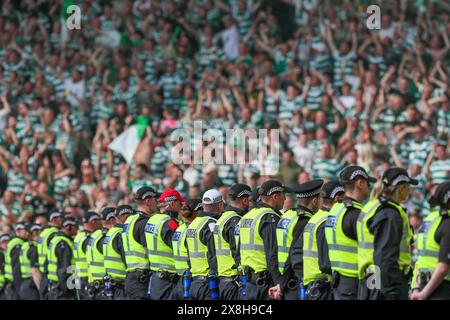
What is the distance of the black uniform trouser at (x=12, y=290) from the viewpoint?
76.3 ft

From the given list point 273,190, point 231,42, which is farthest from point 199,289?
point 231,42

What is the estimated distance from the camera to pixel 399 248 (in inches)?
482

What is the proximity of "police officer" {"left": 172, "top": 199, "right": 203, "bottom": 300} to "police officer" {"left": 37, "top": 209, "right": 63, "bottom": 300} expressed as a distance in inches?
188

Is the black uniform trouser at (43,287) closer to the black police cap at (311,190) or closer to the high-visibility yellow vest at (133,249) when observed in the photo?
the high-visibility yellow vest at (133,249)

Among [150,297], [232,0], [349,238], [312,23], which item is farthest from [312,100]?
[349,238]

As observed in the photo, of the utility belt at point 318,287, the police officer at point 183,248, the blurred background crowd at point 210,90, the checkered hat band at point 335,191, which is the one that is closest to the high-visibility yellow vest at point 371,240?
the utility belt at point 318,287

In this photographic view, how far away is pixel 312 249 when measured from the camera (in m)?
14.0

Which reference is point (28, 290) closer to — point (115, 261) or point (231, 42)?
point (115, 261)

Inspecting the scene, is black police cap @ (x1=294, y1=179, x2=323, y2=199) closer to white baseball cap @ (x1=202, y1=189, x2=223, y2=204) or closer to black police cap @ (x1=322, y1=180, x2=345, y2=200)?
black police cap @ (x1=322, y1=180, x2=345, y2=200)

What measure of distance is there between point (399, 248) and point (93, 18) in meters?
21.0

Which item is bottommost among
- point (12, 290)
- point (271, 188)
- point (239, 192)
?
point (12, 290)

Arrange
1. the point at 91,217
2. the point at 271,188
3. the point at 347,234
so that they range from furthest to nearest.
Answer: the point at 91,217 < the point at 271,188 < the point at 347,234

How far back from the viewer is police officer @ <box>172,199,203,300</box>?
1688 centimetres

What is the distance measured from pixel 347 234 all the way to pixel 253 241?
7.58ft
